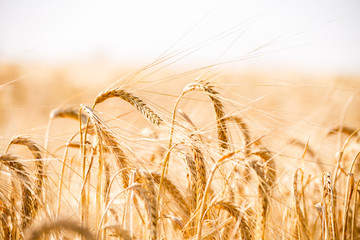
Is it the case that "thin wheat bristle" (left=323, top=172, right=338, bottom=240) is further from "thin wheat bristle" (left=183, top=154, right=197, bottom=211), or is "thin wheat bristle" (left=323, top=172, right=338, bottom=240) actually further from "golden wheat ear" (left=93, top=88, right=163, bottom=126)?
"golden wheat ear" (left=93, top=88, right=163, bottom=126)

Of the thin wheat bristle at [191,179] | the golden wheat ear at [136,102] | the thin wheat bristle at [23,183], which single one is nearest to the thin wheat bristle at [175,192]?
the thin wheat bristle at [191,179]

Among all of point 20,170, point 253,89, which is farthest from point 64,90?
point 20,170

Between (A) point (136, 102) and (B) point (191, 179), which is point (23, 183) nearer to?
(A) point (136, 102)

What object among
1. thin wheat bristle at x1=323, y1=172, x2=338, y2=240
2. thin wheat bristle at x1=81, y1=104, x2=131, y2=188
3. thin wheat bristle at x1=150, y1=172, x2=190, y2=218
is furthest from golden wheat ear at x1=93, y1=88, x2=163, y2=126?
thin wheat bristle at x1=323, y1=172, x2=338, y2=240

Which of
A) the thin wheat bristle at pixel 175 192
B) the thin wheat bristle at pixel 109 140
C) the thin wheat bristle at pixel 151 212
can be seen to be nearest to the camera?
the thin wheat bristle at pixel 151 212

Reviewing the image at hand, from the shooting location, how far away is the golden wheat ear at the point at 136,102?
1155 millimetres

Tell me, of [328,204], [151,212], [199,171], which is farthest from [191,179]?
[328,204]

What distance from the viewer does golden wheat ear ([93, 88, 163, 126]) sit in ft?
3.79

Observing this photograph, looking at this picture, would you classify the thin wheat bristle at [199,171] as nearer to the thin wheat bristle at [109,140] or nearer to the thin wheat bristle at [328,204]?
the thin wheat bristle at [109,140]

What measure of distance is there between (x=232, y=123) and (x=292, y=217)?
19.1 inches

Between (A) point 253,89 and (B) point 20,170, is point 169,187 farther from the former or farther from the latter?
(A) point 253,89

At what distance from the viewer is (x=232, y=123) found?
1.31 meters

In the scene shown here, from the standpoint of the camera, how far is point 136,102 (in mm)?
1197

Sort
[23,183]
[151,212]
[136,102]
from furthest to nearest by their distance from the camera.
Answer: [136,102]
[23,183]
[151,212]
